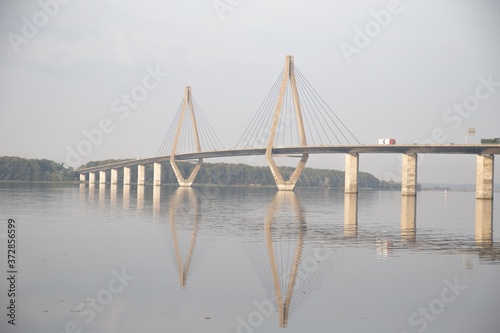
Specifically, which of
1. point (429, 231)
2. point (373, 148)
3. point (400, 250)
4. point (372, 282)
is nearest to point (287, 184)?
point (373, 148)

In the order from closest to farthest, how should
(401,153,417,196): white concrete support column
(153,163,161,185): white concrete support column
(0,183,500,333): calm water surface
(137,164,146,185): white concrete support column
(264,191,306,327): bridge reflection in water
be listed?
(0,183,500,333): calm water surface < (264,191,306,327): bridge reflection in water < (401,153,417,196): white concrete support column < (153,163,161,185): white concrete support column < (137,164,146,185): white concrete support column

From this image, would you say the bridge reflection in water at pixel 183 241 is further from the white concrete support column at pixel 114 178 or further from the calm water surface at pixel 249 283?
the white concrete support column at pixel 114 178

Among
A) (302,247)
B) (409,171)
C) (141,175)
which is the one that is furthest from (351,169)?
(302,247)

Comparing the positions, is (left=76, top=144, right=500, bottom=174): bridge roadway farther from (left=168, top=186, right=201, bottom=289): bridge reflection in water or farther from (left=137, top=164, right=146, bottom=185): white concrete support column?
(left=168, top=186, right=201, bottom=289): bridge reflection in water

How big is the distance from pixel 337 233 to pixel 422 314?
17729 mm

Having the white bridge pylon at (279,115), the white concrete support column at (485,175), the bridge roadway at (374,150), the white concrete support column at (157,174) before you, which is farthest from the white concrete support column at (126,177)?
the white concrete support column at (485,175)

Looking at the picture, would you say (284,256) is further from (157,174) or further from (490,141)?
(157,174)

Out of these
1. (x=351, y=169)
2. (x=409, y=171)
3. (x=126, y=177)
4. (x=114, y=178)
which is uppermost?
(x=351, y=169)

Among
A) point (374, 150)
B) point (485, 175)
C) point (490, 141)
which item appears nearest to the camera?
point (485, 175)

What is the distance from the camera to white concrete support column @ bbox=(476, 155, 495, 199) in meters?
93.4

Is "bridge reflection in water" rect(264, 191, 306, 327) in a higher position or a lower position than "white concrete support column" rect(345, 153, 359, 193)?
lower

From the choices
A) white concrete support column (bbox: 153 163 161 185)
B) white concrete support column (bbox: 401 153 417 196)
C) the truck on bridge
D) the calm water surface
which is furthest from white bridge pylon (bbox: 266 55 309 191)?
the calm water surface

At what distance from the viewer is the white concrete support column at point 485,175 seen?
93375 mm

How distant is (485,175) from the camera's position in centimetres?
9369
